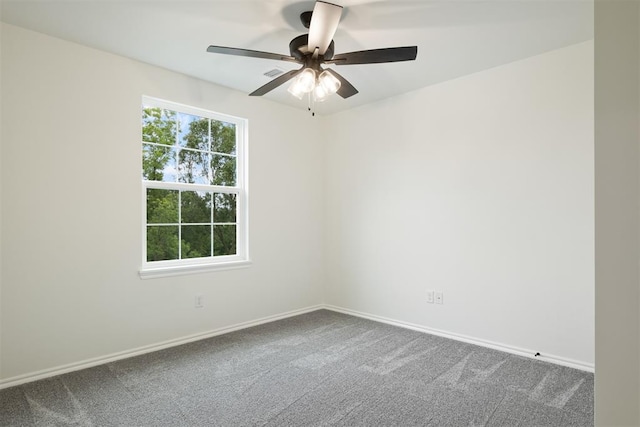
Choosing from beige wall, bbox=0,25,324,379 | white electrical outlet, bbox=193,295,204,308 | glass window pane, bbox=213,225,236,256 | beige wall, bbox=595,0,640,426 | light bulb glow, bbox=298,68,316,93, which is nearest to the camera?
beige wall, bbox=595,0,640,426

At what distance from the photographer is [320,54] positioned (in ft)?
7.66

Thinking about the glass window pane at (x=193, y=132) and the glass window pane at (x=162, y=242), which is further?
the glass window pane at (x=193, y=132)

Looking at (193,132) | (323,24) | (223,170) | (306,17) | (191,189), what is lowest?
(191,189)

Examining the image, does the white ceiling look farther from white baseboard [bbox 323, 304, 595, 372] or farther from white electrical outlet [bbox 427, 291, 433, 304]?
white baseboard [bbox 323, 304, 595, 372]

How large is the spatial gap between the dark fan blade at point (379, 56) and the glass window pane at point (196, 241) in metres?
2.10

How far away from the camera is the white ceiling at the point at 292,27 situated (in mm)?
2262

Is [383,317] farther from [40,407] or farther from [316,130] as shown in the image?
[40,407]

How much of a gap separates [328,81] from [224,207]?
1901 millimetres

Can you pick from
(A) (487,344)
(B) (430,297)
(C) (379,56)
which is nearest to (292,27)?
(C) (379,56)

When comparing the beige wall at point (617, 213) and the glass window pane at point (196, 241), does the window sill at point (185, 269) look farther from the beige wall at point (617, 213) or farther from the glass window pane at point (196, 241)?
the beige wall at point (617, 213)

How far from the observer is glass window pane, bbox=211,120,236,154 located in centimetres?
371

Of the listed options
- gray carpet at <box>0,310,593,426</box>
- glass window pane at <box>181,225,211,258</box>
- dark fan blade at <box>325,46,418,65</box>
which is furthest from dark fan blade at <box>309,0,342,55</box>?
gray carpet at <box>0,310,593,426</box>

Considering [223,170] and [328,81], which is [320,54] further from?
[223,170]

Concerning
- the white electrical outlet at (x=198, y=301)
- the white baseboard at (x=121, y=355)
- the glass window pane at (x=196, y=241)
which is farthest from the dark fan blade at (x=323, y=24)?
the white baseboard at (x=121, y=355)
